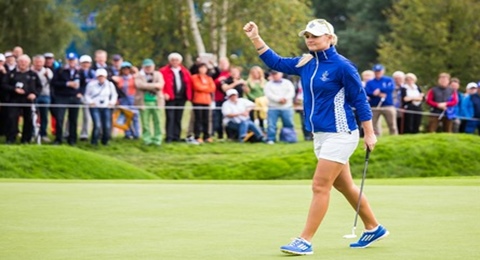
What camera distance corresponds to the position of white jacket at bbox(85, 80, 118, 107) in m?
26.2

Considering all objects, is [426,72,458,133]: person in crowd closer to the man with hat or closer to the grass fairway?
the man with hat

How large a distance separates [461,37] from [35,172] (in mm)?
16931

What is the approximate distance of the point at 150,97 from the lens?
27.3m

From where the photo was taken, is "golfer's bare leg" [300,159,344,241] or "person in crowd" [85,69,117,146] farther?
"person in crowd" [85,69,117,146]

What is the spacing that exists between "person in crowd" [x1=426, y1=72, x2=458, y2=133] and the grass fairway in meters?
11.9

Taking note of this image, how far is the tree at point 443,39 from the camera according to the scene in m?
35.1

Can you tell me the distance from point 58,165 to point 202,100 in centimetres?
605

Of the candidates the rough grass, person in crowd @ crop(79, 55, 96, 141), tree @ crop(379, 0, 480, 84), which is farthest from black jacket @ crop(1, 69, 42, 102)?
tree @ crop(379, 0, 480, 84)

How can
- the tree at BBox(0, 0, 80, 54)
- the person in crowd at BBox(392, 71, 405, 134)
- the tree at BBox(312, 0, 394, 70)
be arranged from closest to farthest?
the person in crowd at BBox(392, 71, 405, 134) < the tree at BBox(0, 0, 80, 54) < the tree at BBox(312, 0, 394, 70)

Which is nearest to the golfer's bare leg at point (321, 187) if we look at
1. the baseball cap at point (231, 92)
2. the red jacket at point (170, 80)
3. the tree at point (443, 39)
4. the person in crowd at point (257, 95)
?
the baseball cap at point (231, 92)

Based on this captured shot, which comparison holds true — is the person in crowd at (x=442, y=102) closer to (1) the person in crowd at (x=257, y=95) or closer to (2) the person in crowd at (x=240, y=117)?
(1) the person in crowd at (x=257, y=95)

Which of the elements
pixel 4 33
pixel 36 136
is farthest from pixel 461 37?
pixel 4 33

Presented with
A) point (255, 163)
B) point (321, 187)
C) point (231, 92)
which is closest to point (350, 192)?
point (321, 187)

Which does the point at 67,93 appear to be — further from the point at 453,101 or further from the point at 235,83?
the point at 453,101
